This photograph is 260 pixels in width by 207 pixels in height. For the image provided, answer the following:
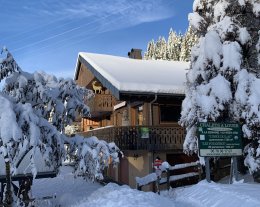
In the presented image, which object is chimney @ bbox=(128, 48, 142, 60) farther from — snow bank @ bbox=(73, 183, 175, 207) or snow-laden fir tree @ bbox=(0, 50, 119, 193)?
snow bank @ bbox=(73, 183, 175, 207)

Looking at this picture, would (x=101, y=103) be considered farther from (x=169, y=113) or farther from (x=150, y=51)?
(x=150, y=51)

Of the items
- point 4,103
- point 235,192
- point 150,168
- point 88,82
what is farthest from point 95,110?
point 235,192

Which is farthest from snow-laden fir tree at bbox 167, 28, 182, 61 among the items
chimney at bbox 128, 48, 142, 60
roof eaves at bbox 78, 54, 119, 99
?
roof eaves at bbox 78, 54, 119, 99

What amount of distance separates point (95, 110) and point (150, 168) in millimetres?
7200

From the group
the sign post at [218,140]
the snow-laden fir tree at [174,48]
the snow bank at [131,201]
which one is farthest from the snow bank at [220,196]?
the snow-laden fir tree at [174,48]

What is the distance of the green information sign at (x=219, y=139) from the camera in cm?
1352

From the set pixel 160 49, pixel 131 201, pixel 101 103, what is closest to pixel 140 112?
pixel 101 103

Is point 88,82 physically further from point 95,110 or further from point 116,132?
point 116,132

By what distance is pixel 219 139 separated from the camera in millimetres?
13812

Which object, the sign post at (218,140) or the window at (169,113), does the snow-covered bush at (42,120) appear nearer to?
the sign post at (218,140)

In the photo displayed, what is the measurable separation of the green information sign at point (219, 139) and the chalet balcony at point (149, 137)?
7430 millimetres

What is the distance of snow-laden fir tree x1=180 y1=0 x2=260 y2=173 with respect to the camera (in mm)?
15938

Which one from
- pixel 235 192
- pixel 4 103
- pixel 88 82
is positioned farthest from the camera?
pixel 88 82

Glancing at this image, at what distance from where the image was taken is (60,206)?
1563cm
